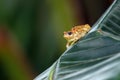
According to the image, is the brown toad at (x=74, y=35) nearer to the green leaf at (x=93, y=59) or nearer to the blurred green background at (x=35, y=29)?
the green leaf at (x=93, y=59)

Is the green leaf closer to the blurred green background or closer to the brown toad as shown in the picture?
the brown toad

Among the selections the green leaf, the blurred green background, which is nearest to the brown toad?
the green leaf

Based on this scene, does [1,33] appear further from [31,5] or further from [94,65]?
[94,65]

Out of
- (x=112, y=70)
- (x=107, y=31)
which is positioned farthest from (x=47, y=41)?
(x=112, y=70)

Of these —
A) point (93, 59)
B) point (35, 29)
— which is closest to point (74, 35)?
point (93, 59)

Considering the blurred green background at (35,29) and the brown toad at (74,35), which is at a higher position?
the brown toad at (74,35)

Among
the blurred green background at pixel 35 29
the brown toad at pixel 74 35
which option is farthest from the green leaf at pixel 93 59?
the blurred green background at pixel 35 29

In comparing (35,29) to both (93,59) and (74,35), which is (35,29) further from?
(93,59)
